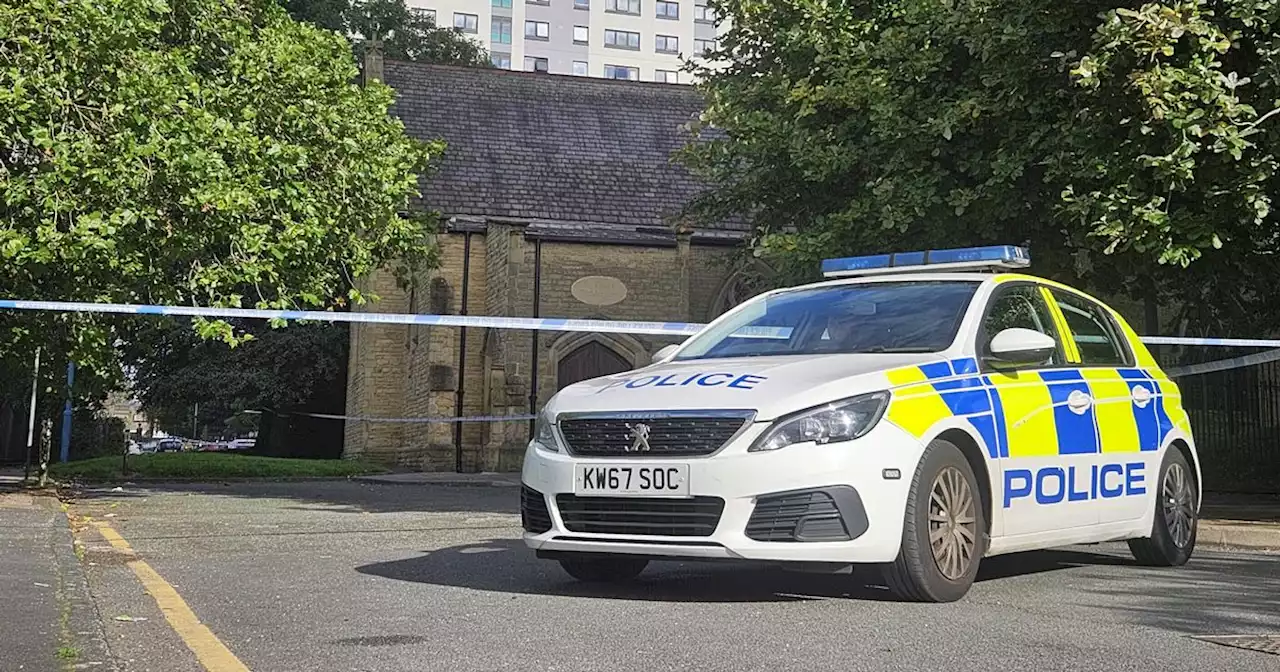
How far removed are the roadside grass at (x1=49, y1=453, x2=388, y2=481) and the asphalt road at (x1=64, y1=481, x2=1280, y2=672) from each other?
50.6 feet

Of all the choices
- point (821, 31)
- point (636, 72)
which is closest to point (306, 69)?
point (821, 31)

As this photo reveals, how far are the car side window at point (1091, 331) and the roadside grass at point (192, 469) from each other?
18831 millimetres

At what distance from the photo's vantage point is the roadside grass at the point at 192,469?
24141 millimetres

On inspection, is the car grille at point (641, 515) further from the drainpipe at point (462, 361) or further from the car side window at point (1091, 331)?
the drainpipe at point (462, 361)

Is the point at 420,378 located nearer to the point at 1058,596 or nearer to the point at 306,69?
the point at 306,69

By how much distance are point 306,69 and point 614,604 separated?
40.0 feet

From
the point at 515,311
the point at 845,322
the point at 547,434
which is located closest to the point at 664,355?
the point at 845,322

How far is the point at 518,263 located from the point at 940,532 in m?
28.0

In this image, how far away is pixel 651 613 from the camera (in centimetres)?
585

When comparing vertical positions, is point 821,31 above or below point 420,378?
above

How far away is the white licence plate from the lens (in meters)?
5.99

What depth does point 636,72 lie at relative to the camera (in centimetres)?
9625

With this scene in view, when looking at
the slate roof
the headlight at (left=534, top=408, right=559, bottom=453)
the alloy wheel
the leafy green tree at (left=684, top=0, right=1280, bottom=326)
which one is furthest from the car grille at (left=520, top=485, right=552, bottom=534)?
the slate roof

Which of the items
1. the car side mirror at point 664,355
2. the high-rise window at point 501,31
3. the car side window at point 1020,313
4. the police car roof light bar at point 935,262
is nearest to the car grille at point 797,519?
the car side window at point 1020,313
